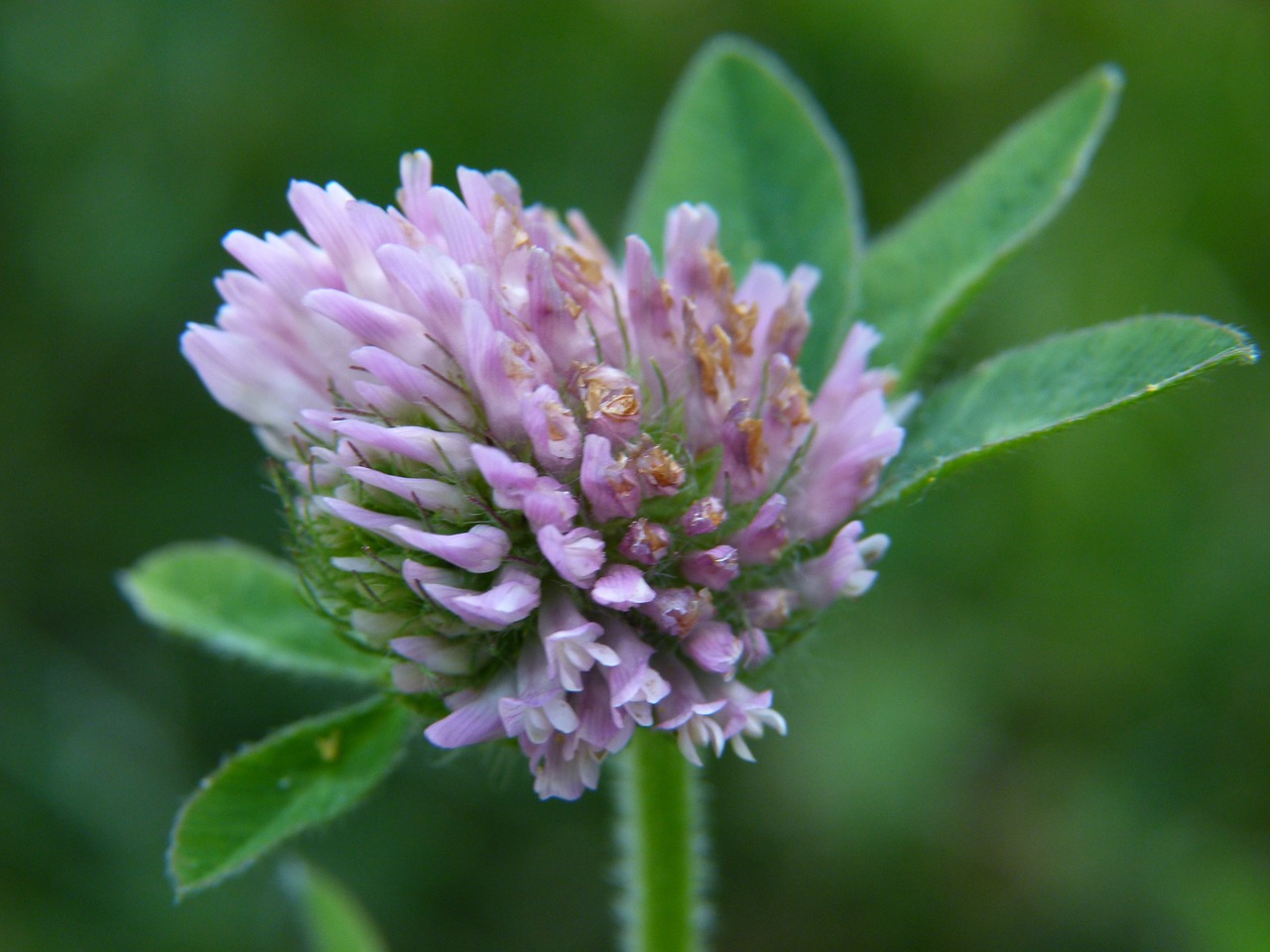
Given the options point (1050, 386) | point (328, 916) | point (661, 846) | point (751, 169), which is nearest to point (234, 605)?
point (328, 916)

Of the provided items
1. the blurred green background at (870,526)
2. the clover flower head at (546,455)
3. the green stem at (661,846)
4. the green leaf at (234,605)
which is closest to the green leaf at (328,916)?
the green leaf at (234,605)

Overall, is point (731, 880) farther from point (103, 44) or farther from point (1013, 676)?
point (103, 44)

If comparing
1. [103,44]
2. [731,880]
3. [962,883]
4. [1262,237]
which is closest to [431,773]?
[731,880]

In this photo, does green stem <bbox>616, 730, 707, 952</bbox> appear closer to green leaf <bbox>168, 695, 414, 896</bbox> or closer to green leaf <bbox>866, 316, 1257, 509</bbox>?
green leaf <bbox>168, 695, 414, 896</bbox>

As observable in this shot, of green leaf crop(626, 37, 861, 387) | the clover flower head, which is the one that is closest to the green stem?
the clover flower head

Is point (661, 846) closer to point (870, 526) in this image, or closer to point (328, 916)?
point (328, 916)

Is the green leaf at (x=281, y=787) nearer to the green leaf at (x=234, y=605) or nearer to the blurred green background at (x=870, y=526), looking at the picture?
the green leaf at (x=234, y=605)
